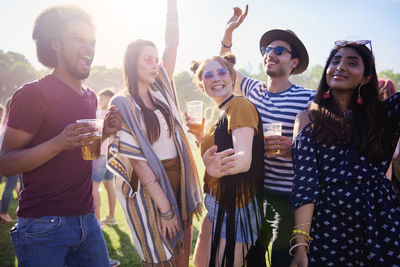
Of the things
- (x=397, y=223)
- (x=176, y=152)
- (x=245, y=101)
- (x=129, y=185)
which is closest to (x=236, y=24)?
(x=245, y=101)

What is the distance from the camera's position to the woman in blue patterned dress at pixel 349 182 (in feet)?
5.60

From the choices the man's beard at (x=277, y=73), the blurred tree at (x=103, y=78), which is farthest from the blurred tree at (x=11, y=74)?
the man's beard at (x=277, y=73)

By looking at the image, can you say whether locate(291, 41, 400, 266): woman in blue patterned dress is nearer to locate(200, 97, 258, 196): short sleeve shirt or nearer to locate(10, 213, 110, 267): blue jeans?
locate(200, 97, 258, 196): short sleeve shirt

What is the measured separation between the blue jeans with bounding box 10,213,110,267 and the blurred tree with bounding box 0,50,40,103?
51571mm

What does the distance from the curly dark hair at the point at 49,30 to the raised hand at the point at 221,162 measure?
1.51 meters

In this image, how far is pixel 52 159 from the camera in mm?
1973

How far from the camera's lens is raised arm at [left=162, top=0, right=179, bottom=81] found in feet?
9.38

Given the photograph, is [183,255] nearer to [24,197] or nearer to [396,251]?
[24,197]

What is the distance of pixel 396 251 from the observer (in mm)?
1662

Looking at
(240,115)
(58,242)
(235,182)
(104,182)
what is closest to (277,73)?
(240,115)

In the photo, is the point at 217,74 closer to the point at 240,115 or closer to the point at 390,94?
the point at 240,115

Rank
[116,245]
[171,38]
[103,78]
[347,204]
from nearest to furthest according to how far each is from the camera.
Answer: [347,204], [171,38], [116,245], [103,78]

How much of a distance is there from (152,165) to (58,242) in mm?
893

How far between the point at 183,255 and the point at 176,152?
1.05m
